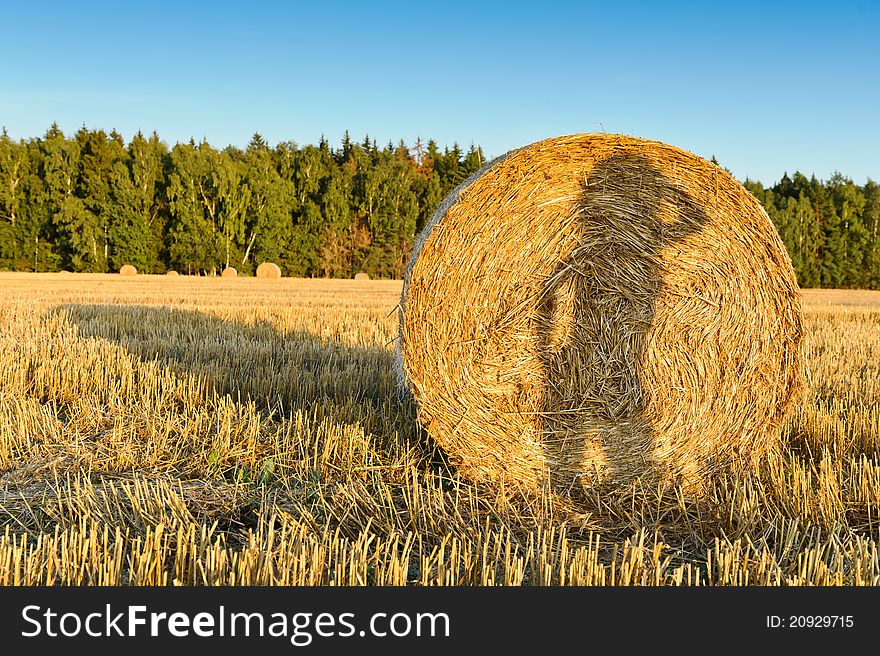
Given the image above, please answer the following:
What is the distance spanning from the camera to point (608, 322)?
13.8ft

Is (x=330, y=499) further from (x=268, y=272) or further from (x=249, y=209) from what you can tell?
(x=249, y=209)

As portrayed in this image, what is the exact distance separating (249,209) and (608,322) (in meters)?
35.3

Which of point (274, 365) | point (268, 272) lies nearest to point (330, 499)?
point (274, 365)

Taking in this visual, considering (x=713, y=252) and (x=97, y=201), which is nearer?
(x=713, y=252)

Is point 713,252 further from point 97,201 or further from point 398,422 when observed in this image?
point 97,201

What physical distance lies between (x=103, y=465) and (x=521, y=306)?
241cm

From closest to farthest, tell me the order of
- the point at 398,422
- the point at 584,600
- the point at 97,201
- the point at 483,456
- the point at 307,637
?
the point at 307,637, the point at 584,600, the point at 483,456, the point at 398,422, the point at 97,201

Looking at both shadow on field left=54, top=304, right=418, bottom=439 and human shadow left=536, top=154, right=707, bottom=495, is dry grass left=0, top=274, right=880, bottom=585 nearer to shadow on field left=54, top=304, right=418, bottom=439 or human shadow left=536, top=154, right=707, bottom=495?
shadow on field left=54, top=304, right=418, bottom=439

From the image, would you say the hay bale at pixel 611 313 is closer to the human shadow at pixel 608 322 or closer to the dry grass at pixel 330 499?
the human shadow at pixel 608 322

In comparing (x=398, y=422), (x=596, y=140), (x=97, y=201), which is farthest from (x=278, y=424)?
(x=97, y=201)

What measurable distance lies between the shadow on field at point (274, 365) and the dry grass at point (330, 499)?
0.04m

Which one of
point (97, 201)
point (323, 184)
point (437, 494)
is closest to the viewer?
point (437, 494)

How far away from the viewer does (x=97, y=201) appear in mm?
35125

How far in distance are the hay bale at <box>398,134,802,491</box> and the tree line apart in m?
28.2
